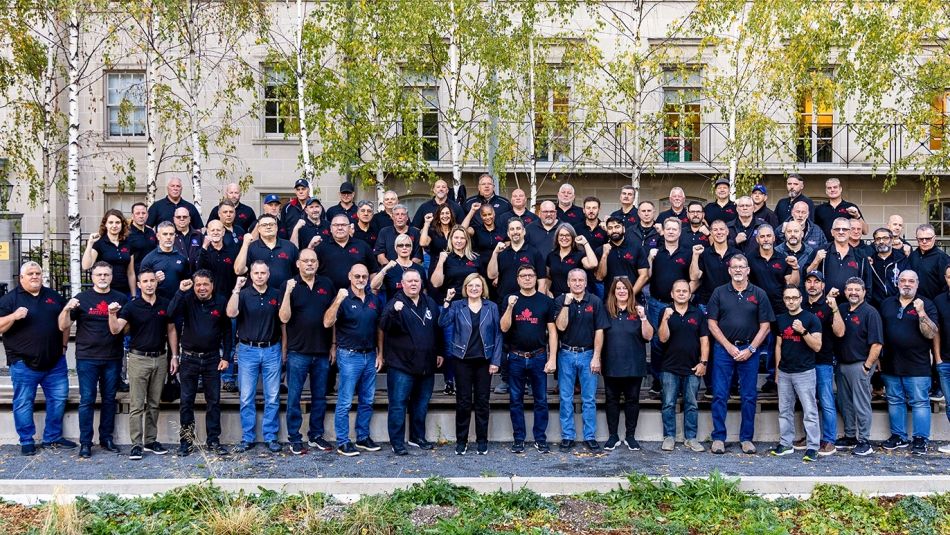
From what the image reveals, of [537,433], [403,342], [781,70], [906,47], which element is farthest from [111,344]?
[906,47]

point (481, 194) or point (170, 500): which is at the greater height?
point (481, 194)

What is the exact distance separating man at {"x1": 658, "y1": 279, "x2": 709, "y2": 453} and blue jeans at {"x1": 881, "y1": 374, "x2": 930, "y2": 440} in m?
2.23

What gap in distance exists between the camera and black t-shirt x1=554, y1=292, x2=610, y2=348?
34.6ft

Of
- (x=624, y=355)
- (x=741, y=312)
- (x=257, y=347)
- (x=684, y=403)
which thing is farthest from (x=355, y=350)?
(x=741, y=312)

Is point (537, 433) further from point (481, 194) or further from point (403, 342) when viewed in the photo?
point (481, 194)

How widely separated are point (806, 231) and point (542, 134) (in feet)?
23.9

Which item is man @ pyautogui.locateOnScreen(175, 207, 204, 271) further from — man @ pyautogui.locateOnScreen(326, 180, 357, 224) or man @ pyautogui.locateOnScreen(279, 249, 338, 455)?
man @ pyautogui.locateOnScreen(326, 180, 357, 224)

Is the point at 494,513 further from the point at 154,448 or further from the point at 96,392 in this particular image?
the point at 96,392

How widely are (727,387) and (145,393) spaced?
22.1ft

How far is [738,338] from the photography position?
34.2ft

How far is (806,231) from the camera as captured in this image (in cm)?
1194

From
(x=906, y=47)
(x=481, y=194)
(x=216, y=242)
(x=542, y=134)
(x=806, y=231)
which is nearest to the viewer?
(x=216, y=242)

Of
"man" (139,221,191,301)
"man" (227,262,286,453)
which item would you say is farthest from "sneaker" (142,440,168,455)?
"man" (139,221,191,301)

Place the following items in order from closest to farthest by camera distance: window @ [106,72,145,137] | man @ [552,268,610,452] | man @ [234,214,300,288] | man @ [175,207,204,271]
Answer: man @ [552,268,610,452]
man @ [234,214,300,288]
man @ [175,207,204,271]
window @ [106,72,145,137]
